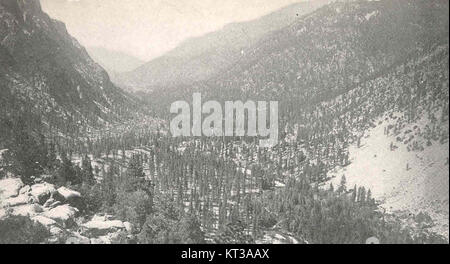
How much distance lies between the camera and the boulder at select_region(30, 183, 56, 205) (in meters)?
76.0

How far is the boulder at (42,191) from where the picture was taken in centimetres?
7600

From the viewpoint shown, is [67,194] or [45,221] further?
[67,194]

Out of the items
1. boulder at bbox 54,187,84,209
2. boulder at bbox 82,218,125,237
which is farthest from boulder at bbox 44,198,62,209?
boulder at bbox 82,218,125,237

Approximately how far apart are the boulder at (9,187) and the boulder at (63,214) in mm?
9828

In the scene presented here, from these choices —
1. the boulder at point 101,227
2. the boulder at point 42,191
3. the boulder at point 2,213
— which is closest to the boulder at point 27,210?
the boulder at point 2,213

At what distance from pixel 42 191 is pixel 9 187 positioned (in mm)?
7721

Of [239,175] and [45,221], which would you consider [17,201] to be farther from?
[239,175]

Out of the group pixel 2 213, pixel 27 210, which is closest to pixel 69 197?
pixel 27 210

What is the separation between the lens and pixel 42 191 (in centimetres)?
7706

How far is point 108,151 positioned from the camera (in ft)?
455
